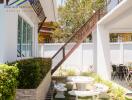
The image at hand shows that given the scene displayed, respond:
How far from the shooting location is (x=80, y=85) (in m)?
16.9

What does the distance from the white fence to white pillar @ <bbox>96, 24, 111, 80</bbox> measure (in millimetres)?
6500

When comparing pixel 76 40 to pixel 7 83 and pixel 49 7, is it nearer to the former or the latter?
pixel 49 7

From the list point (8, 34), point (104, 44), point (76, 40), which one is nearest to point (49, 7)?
point (76, 40)

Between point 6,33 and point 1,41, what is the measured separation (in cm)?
A: 36

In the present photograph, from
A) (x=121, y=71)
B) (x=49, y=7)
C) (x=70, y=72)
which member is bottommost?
(x=70, y=72)

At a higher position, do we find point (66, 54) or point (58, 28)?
point (58, 28)

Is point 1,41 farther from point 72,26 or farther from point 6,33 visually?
point 72,26

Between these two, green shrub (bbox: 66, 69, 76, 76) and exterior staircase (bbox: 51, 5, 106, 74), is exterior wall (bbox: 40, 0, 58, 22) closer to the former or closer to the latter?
exterior staircase (bbox: 51, 5, 106, 74)

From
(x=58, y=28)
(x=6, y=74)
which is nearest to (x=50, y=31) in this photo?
(x=58, y=28)

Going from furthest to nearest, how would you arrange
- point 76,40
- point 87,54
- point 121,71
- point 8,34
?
point 87,54 < point 121,71 < point 76,40 < point 8,34

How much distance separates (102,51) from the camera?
68.8 feet

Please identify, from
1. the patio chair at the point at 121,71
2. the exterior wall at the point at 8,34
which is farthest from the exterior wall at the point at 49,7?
the patio chair at the point at 121,71

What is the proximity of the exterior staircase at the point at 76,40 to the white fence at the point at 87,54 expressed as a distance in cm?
518

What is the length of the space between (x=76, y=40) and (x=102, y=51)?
222cm
